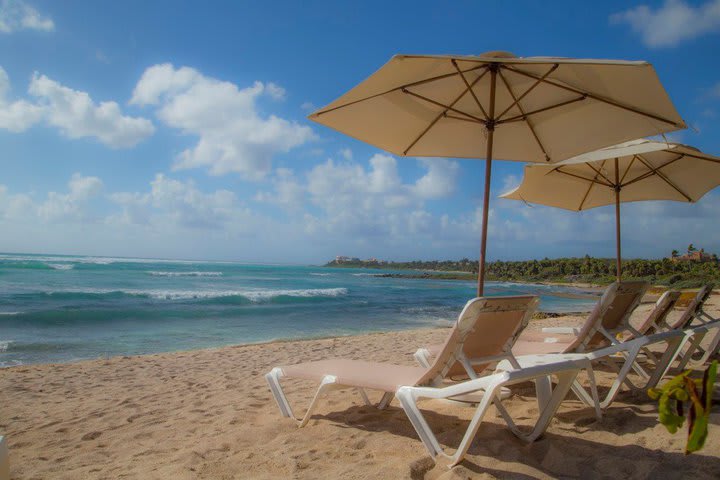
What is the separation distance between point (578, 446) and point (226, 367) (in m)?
5.06

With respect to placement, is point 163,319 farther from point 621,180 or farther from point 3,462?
point 3,462

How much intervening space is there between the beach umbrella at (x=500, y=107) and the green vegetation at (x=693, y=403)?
10.00ft

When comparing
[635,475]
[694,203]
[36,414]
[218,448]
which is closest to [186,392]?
[36,414]

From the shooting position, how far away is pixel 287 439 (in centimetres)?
337

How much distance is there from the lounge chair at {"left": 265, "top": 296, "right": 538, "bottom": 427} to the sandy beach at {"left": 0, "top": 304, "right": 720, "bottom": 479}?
0.38 metres

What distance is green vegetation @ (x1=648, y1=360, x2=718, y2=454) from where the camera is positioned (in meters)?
0.85

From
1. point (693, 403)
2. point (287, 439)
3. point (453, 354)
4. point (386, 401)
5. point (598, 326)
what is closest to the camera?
point (693, 403)

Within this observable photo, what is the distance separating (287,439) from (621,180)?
19.0 ft

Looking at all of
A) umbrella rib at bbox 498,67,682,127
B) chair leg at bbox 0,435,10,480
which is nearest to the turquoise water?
chair leg at bbox 0,435,10,480

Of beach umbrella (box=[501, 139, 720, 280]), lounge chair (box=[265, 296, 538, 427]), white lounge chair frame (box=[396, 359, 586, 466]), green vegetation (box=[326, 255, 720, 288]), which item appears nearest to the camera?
white lounge chair frame (box=[396, 359, 586, 466])

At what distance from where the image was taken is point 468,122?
210 inches

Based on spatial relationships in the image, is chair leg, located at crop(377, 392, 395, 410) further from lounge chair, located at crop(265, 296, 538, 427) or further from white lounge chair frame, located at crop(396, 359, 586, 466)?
white lounge chair frame, located at crop(396, 359, 586, 466)

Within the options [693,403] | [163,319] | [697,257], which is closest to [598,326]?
[693,403]

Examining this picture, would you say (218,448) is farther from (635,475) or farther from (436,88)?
(436,88)
